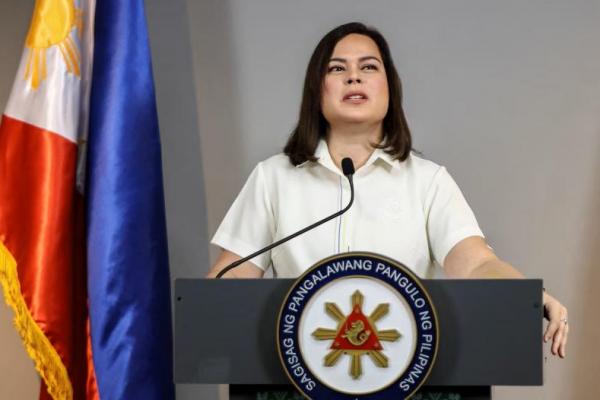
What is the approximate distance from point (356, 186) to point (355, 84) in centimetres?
25

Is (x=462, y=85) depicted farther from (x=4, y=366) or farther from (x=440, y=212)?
(x=4, y=366)

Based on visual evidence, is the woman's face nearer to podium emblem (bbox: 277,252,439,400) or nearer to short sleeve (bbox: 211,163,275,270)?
short sleeve (bbox: 211,163,275,270)

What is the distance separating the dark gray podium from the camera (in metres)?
1.14

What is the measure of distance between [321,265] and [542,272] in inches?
57.6

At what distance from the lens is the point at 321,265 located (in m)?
1.12

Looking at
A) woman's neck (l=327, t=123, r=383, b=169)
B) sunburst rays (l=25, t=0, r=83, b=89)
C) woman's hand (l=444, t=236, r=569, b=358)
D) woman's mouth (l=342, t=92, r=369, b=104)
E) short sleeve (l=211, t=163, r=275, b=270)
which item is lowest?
woman's hand (l=444, t=236, r=569, b=358)

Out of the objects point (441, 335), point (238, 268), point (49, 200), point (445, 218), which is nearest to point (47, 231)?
point (49, 200)

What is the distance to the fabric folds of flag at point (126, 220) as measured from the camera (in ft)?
5.95

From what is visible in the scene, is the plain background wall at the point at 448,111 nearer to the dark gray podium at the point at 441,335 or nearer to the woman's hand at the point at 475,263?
the woman's hand at the point at 475,263

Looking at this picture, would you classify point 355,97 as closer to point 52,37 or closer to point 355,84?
point 355,84

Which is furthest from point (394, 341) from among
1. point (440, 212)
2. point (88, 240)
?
point (88, 240)

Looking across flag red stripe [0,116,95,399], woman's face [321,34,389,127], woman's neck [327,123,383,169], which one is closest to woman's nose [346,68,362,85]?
woman's face [321,34,389,127]

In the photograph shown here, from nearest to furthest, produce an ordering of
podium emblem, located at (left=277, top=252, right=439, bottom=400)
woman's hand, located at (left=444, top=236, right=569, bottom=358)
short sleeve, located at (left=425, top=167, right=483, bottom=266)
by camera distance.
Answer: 1. podium emblem, located at (left=277, top=252, right=439, bottom=400)
2. woman's hand, located at (left=444, top=236, right=569, bottom=358)
3. short sleeve, located at (left=425, top=167, right=483, bottom=266)

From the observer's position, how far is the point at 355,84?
188 centimetres
